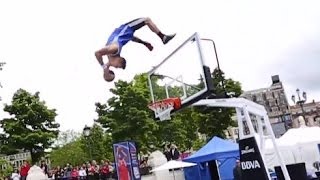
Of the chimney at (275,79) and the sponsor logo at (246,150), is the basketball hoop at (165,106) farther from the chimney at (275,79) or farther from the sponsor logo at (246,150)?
the chimney at (275,79)

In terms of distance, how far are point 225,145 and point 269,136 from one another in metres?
13.4

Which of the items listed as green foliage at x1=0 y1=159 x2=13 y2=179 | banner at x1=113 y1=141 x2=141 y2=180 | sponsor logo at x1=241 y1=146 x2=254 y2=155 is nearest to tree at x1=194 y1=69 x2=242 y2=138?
green foliage at x1=0 y1=159 x2=13 y2=179

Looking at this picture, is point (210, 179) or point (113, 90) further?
point (113, 90)

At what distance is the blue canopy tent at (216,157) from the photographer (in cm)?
2258

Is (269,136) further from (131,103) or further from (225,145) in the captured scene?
(131,103)

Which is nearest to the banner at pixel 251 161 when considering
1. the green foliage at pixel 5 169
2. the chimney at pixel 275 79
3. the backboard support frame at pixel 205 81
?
the backboard support frame at pixel 205 81

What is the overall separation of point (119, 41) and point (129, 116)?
1093 inches

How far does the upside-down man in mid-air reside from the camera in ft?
28.9

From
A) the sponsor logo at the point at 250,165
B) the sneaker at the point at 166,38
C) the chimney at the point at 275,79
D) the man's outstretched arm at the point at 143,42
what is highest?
the chimney at the point at 275,79

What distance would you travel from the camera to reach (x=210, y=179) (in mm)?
25047

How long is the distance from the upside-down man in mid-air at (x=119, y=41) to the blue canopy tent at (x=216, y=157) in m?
14.0

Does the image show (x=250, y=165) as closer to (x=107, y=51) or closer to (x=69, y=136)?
(x=107, y=51)

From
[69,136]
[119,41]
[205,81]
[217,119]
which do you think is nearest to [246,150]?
[205,81]

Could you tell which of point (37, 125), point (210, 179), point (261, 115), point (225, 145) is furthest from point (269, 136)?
point (37, 125)
